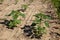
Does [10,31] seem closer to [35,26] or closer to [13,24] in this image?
[13,24]

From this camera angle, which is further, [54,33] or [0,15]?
[0,15]

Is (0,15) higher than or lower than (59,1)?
lower

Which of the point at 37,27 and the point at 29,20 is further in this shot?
the point at 29,20

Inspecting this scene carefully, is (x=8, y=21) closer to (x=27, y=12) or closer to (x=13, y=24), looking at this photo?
(x=13, y=24)

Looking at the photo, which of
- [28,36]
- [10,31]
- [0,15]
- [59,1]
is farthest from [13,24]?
[59,1]

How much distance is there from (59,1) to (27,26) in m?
0.62

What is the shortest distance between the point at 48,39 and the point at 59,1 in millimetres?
595

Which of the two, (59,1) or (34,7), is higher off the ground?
(59,1)

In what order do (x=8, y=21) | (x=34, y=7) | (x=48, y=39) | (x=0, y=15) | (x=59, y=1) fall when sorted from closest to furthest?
1. (x=48, y=39)
2. (x=59, y=1)
3. (x=8, y=21)
4. (x=0, y=15)
5. (x=34, y=7)

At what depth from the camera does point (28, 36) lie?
2385 millimetres

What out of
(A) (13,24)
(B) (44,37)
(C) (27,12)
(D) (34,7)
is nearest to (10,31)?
(A) (13,24)

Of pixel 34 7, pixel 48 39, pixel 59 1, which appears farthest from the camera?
pixel 34 7

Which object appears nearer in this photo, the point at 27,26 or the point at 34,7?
the point at 27,26

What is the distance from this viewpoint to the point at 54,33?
7.97ft
